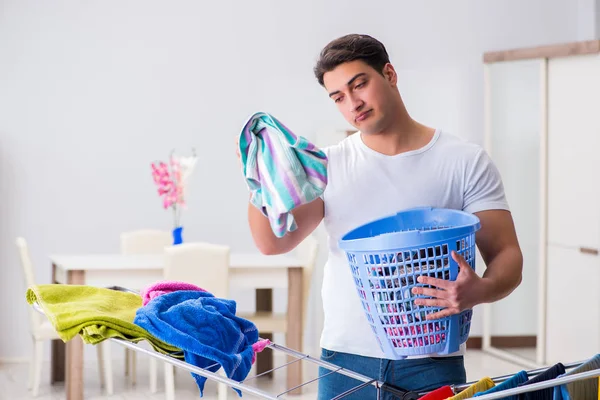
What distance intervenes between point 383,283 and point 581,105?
11.9 ft

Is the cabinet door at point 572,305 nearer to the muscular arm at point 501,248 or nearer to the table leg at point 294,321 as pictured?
the table leg at point 294,321

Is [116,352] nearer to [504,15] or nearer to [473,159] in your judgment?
[504,15]

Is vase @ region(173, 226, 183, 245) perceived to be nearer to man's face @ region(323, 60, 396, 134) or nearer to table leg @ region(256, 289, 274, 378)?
table leg @ region(256, 289, 274, 378)

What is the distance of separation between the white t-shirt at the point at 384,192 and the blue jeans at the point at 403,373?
1.0 inches

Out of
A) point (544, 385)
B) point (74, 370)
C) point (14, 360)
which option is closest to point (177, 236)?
point (74, 370)

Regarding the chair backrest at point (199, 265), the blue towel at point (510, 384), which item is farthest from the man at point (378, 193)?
the chair backrest at point (199, 265)

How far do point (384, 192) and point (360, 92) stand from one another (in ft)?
0.70

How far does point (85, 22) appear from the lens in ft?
18.1

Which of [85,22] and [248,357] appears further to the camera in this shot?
[85,22]

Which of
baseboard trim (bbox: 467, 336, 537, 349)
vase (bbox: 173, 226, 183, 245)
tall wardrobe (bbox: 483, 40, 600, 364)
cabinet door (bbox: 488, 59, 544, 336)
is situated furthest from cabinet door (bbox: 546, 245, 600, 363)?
vase (bbox: 173, 226, 183, 245)

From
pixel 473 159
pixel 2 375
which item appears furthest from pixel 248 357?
pixel 2 375

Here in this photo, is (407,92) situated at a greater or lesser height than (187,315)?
greater

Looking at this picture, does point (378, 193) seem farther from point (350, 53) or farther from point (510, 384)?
point (510, 384)

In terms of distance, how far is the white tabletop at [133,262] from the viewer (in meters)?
4.50
